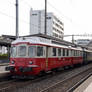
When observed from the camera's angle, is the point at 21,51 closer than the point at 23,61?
No

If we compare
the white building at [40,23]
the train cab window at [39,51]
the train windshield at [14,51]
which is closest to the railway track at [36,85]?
the train cab window at [39,51]

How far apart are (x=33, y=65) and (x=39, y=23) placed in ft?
324

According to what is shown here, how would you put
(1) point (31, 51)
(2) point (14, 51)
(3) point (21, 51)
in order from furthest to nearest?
(2) point (14, 51) → (3) point (21, 51) → (1) point (31, 51)

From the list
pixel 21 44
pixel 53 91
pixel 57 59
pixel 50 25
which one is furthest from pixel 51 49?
pixel 50 25

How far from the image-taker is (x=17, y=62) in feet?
45.1

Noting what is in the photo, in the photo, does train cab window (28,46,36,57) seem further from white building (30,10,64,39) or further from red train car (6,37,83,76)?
white building (30,10,64,39)

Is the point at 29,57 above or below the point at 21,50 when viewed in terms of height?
below

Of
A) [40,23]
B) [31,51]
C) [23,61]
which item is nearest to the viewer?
[23,61]

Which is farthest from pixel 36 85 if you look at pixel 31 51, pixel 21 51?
pixel 21 51

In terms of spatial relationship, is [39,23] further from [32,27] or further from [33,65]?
[33,65]

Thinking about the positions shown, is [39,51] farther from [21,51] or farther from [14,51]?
[14,51]

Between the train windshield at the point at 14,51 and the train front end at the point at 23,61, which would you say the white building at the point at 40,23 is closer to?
the train windshield at the point at 14,51

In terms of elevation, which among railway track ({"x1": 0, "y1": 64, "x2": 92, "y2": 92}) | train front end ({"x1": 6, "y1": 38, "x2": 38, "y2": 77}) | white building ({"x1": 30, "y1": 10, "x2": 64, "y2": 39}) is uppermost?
white building ({"x1": 30, "y1": 10, "x2": 64, "y2": 39})

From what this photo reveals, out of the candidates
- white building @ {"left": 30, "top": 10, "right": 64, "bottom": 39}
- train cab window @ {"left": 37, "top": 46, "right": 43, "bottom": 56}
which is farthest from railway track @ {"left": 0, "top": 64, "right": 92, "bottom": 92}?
white building @ {"left": 30, "top": 10, "right": 64, "bottom": 39}
